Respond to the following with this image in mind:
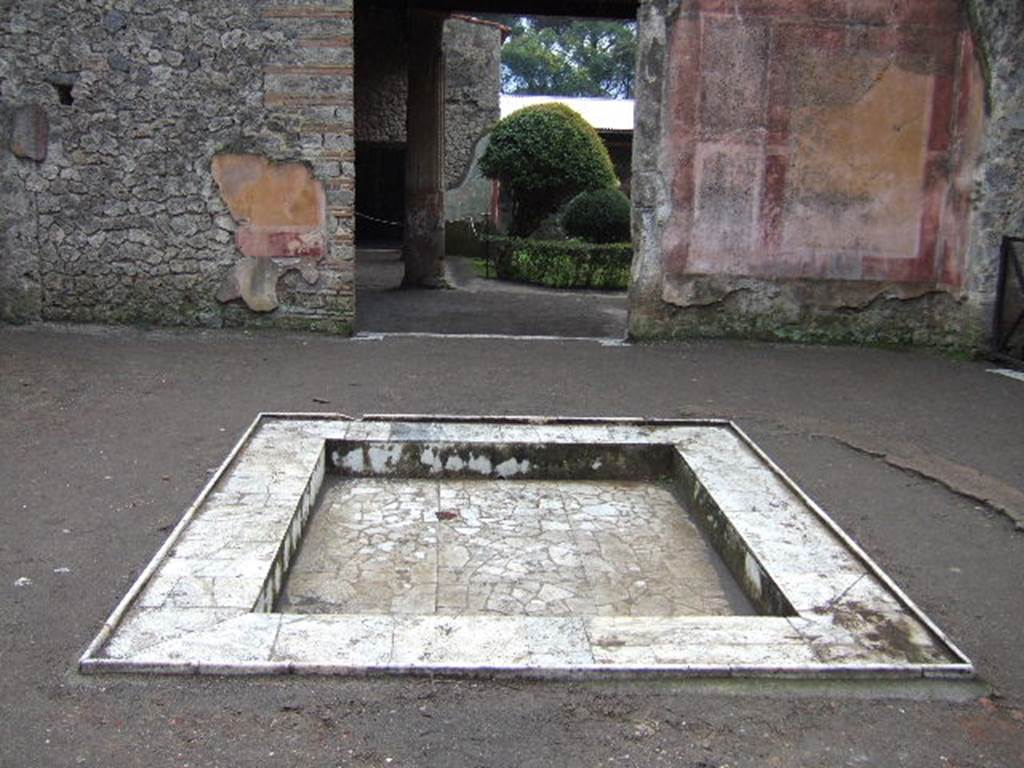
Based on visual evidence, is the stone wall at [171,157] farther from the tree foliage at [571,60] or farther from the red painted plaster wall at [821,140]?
the tree foliage at [571,60]

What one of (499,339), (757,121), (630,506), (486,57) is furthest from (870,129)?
(486,57)

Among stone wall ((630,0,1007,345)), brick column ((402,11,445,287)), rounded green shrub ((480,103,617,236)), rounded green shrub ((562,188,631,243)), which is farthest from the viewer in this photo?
rounded green shrub ((480,103,617,236))

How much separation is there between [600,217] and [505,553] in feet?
35.3

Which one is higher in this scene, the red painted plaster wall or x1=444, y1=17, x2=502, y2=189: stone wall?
x1=444, y1=17, x2=502, y2=189: stone wall

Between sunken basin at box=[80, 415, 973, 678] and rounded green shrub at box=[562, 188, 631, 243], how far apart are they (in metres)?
9.00

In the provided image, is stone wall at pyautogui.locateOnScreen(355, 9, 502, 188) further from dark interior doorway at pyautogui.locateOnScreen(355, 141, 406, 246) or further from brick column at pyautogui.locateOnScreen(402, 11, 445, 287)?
brick column at pyautogui.locateOnScreen(402, 11, 445, 287)

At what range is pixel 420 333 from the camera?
9.47 m

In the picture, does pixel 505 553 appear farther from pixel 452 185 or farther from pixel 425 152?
pixel 452 185

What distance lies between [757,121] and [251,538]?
20.6 ft

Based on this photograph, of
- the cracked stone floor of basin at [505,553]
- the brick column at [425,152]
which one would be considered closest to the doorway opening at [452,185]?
the brick column at [425,152]

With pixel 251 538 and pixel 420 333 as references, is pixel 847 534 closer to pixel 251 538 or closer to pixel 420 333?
pixel 251 538

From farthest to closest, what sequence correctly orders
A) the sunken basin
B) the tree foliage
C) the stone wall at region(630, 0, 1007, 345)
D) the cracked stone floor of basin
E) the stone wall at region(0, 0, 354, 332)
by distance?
the tree foliage
the stone wall at region(630, 0, 1007, 345)
the stone wall at region(0, 0, 354, 332)
the cracked stone floor of basin
the sunken basin

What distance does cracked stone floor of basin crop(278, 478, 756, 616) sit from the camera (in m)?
4.26

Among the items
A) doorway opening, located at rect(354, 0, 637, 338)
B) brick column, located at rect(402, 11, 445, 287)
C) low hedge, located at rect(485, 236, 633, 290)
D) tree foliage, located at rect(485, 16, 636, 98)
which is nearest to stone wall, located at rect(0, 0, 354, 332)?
doorway opening, located at rect(354, 0, 637, 338)
